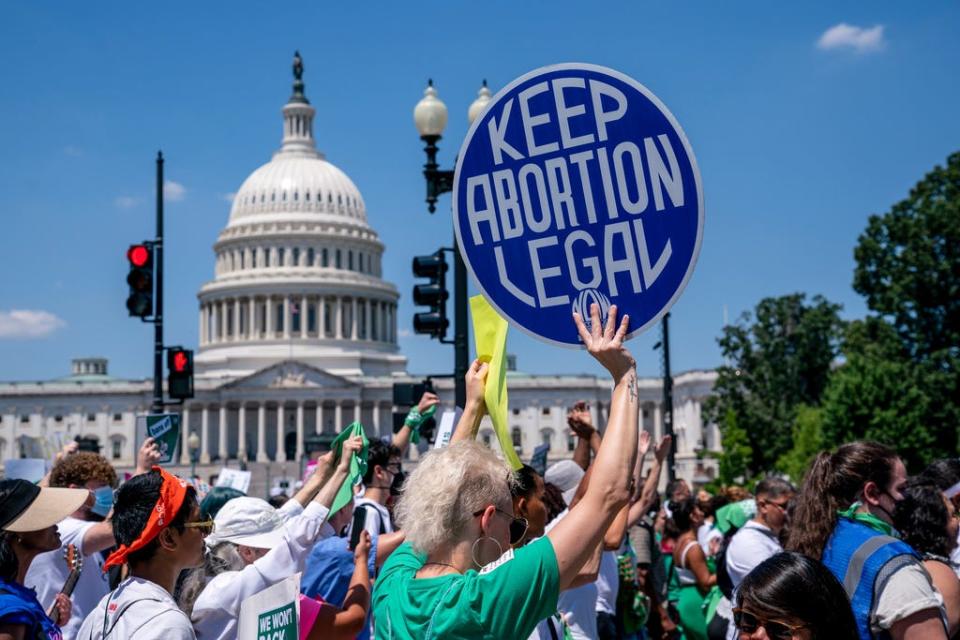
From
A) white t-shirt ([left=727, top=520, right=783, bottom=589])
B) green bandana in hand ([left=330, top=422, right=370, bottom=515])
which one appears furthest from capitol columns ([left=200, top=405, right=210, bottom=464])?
green bandana in hand ([left=330, top=422, right=370, bottom=515])

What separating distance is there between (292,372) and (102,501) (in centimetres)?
10094

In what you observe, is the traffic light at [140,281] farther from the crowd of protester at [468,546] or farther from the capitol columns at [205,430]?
the capitol columns at [205,430]

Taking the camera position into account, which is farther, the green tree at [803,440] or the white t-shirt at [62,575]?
the green tree at [803,440]

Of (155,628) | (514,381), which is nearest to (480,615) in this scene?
(155,628)

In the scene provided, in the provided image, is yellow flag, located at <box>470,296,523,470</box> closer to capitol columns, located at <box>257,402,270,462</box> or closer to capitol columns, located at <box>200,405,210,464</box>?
capitol columns, located at <box>257,402,270,462</box>

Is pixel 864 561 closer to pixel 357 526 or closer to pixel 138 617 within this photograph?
pixel 357 526

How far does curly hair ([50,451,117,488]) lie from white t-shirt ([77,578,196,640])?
9.42ft

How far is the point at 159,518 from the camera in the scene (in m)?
4.64

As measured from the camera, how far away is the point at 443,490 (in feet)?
12.6

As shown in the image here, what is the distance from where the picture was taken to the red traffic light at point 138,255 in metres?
15.8

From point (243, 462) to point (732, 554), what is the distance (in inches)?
3556

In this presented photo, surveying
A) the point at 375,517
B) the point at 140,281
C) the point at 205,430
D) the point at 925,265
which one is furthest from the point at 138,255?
the point at 205,430

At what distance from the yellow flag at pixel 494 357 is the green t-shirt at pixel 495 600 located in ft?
1.78

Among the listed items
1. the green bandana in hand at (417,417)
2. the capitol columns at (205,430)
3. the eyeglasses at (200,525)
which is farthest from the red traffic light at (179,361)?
the capitol columns at (205,430)
